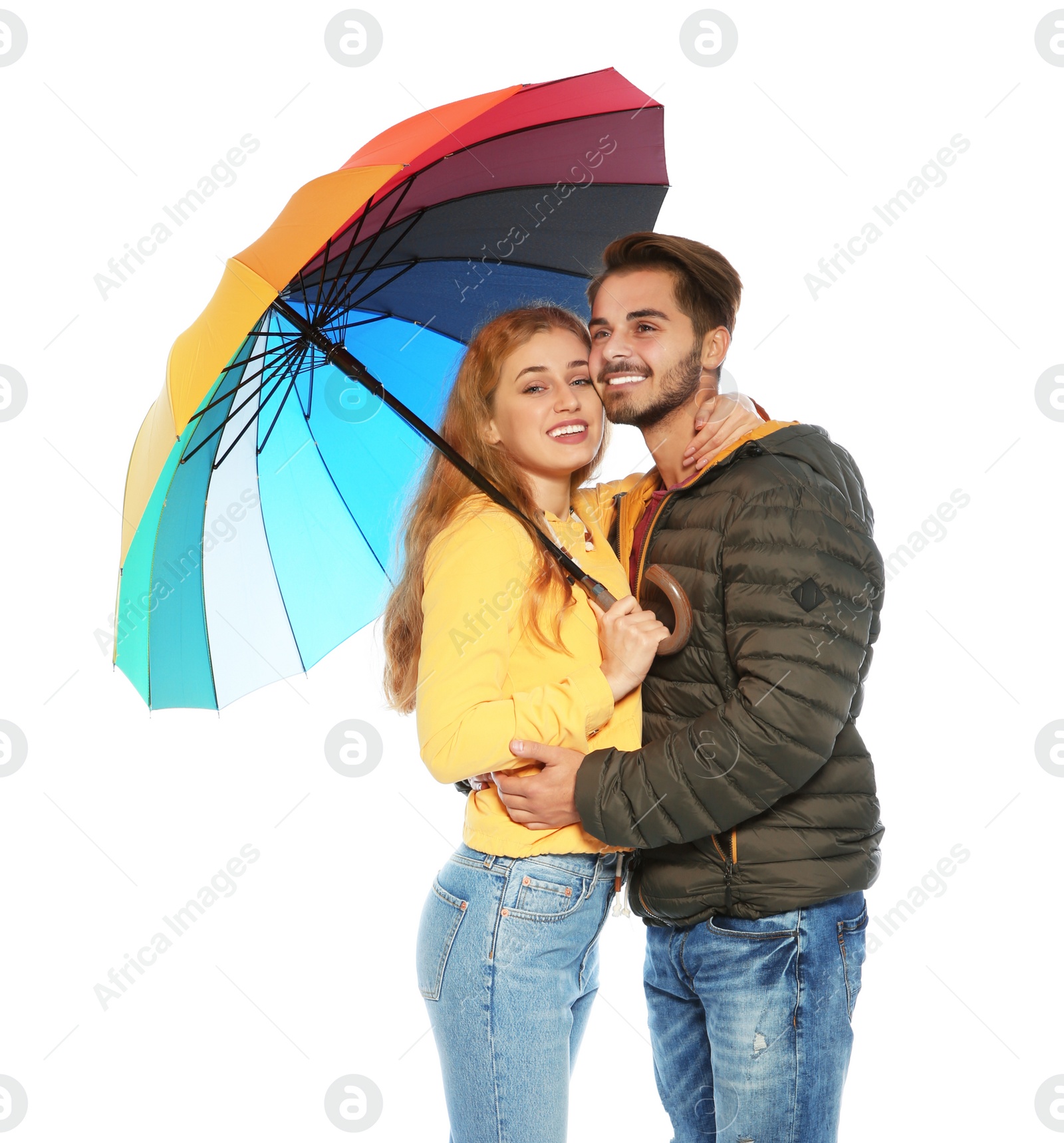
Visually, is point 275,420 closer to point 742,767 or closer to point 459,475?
point 459,475

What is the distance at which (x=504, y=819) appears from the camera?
6.77 ft

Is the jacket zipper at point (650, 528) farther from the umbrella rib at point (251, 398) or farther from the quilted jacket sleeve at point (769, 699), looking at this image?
the umbrella rib at point (251, 398)

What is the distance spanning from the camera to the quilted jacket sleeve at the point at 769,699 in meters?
1.90

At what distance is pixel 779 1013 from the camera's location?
2.03 m

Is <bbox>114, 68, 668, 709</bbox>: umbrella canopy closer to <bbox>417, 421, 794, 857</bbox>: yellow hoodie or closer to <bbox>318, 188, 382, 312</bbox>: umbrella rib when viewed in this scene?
<bbox>318, 188, 382, 312</bbox>: umbrella rib

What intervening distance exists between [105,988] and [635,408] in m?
3.50

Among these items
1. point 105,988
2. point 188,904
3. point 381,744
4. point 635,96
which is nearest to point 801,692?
point 635,96

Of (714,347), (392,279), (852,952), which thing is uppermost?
(392,279)

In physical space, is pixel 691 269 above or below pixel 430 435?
below

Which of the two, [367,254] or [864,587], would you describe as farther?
[367,254]

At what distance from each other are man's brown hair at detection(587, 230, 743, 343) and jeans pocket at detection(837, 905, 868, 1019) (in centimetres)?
137

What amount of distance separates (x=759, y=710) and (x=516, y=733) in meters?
0.47

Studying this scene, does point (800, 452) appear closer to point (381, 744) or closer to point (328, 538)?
point (328, 538)

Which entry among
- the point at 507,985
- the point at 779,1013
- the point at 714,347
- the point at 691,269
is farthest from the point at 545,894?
the point at 691,269
